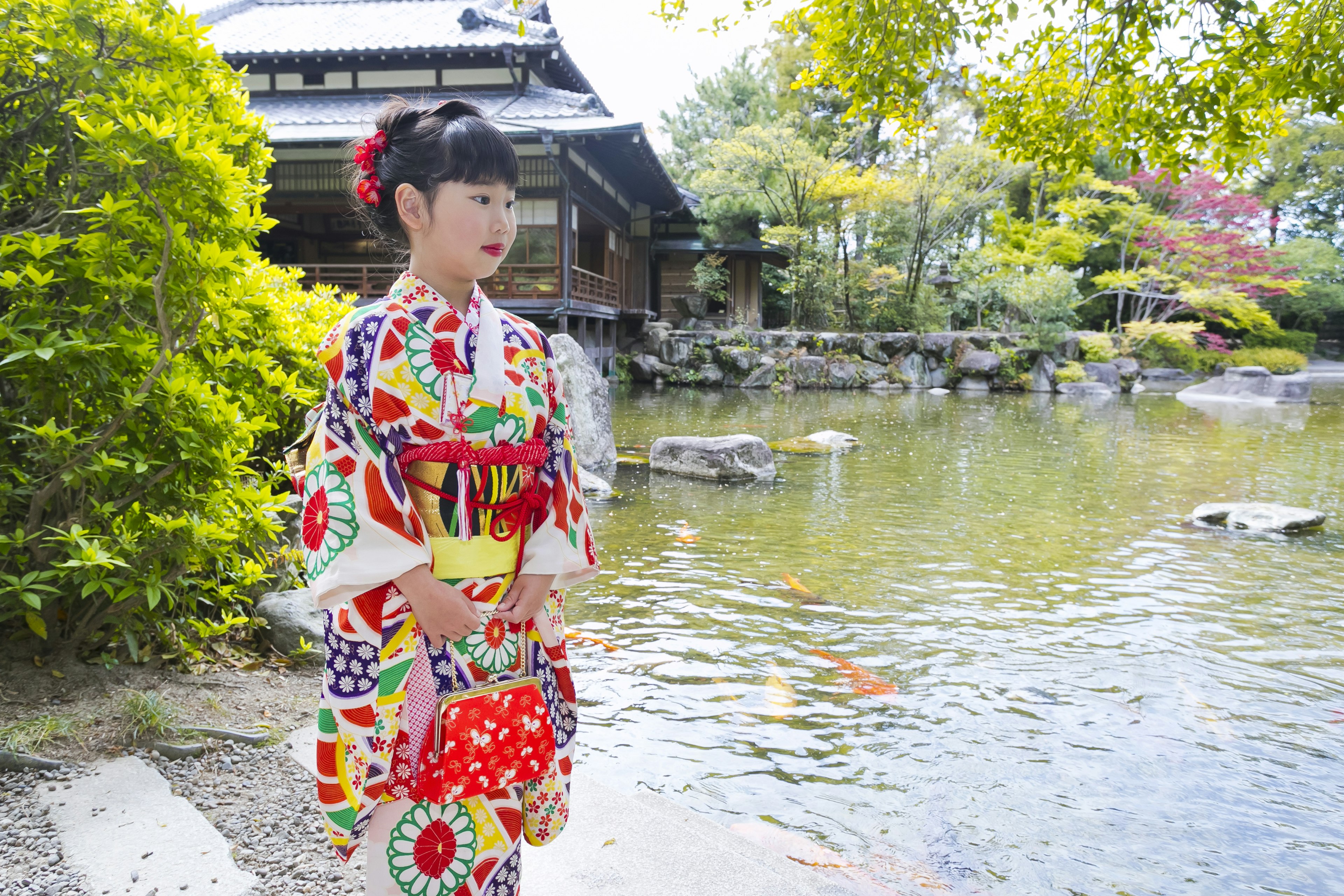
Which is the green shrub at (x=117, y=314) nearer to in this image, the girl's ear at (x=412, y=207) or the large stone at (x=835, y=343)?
the girl's ear at (x=412, y=207)

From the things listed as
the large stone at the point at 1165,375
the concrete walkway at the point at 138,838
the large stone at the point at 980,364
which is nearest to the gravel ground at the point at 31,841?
the concrete walkway at the point at 138,838

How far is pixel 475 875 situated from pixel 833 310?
85.5 feet

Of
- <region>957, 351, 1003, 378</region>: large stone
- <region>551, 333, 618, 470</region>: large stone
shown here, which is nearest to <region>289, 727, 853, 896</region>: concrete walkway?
<region>551, 333, 618, 470</region>: large stone

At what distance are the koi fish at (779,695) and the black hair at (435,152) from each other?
2.75m

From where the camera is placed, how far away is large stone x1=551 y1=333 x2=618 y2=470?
9.47 meters

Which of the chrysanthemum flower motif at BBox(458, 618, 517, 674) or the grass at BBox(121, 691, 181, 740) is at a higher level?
the chrysanthemum flower motif at BBox(458, 618, 517, 674)

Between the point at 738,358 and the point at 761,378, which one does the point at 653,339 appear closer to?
the point at 738,358

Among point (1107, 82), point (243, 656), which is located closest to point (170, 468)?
point (243, 656)

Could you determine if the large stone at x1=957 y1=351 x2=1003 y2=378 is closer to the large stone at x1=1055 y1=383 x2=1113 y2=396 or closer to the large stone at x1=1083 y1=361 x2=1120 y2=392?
the large stone at x1=1055 y1=383 x2=1113 y2=396

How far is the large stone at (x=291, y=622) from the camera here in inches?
133

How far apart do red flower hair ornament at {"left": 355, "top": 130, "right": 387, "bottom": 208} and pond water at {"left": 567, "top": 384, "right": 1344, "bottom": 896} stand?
2223 mm

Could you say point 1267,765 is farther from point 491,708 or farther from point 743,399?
point 743,399

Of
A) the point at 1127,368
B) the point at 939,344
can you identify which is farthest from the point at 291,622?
the point at 1127,368

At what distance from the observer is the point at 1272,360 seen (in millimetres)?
26953
